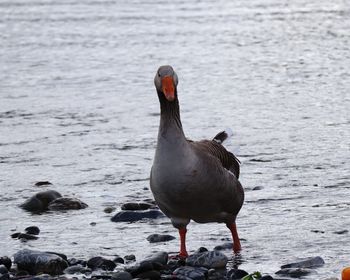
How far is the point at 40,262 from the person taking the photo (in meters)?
9.11

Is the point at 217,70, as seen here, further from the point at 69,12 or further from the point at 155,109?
the point at 69,12

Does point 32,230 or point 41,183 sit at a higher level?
point 32,230

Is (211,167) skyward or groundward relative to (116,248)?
skyward

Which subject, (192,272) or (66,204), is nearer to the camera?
(192,272)

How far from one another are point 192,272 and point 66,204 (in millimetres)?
3368

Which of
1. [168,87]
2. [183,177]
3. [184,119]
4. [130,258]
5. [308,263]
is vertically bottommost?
[184,119]

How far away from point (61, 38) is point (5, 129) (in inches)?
597

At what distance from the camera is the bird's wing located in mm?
9789

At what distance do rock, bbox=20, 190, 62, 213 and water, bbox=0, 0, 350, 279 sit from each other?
156 millimetres

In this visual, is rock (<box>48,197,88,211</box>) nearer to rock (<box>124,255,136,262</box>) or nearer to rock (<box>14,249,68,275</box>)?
rock (<box>124,255,136,262</box>)

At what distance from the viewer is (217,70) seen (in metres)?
24.5

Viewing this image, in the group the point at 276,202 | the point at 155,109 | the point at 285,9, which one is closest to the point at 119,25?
the point at 285,9

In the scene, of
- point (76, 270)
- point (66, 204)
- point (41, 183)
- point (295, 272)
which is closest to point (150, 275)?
point (76, 270)

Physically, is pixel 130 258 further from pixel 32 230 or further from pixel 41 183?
pixel 41 183
